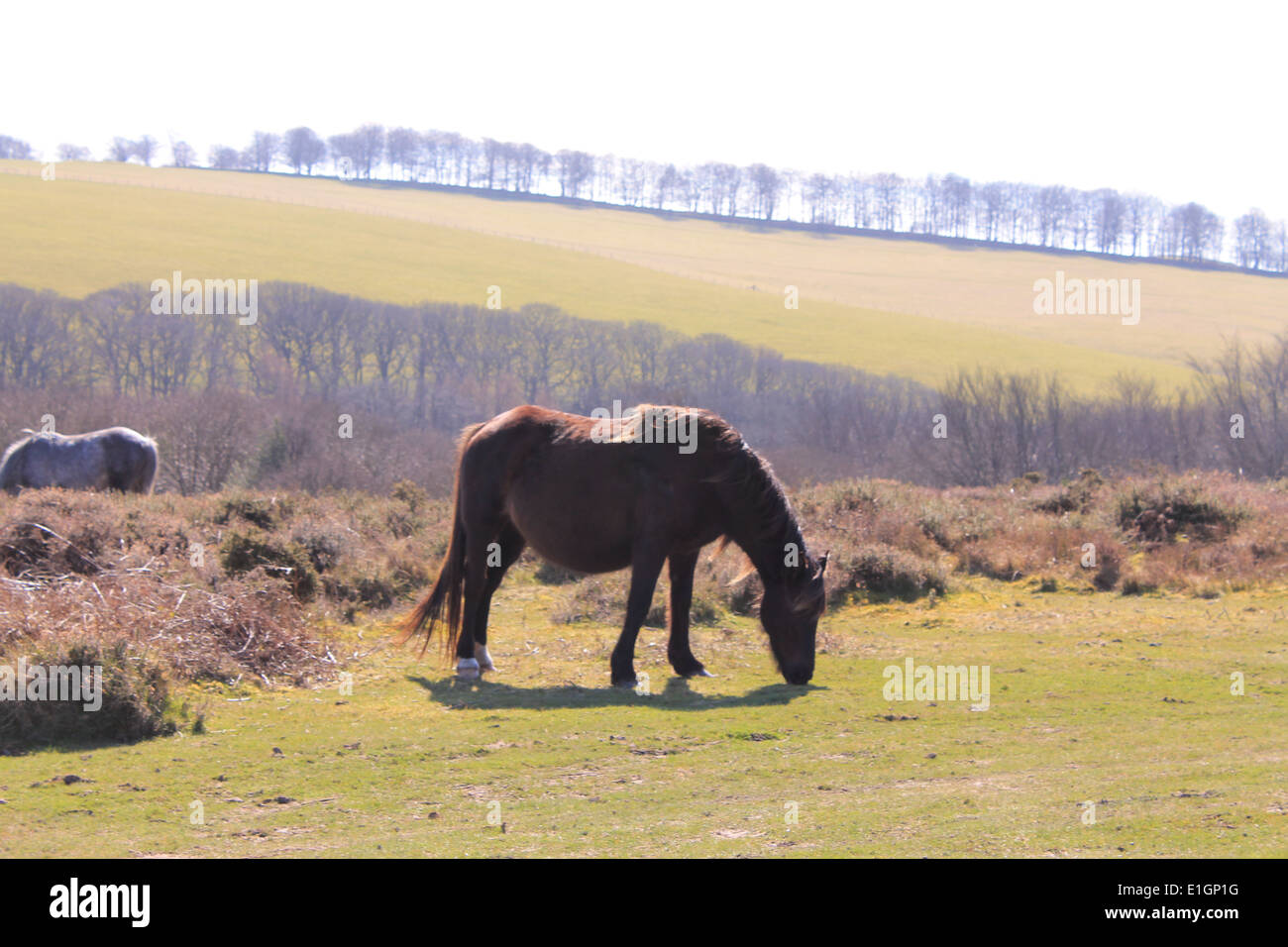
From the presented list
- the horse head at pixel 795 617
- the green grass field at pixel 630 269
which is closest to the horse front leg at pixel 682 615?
the horse head at pixel 795 617

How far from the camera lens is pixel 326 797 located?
6535 millimetres

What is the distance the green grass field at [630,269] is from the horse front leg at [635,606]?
58.1 meters

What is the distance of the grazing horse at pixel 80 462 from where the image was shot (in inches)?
756

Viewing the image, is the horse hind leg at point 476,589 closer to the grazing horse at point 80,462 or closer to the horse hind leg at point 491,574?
the horse hind leg at point 491,574

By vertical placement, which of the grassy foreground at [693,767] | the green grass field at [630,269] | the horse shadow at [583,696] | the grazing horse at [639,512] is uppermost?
the green grass field at [630,269]

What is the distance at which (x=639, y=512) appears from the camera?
33.8 feet

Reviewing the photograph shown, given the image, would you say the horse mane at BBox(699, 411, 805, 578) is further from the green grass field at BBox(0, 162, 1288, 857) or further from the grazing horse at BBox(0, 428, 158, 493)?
the grazing horse at BBox(0, 428, 158, 493)

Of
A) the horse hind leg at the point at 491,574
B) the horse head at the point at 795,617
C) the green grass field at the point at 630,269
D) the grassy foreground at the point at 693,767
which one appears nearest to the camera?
the grassy foreground at the point at 693,767

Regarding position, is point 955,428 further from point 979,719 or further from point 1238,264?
point 1238,264

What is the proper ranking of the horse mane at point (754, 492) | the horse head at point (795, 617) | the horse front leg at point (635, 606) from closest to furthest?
the horse front leg at point (635, 606) → the horse mane at point (754, 492) → the horse head at point (795, 617)

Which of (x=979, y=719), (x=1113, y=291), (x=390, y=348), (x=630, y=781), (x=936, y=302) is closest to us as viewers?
(x=630, y=781)

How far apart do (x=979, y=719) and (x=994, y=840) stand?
3.67 metres

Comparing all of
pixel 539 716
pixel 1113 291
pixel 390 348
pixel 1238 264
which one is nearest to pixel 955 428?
pixel 390 348
